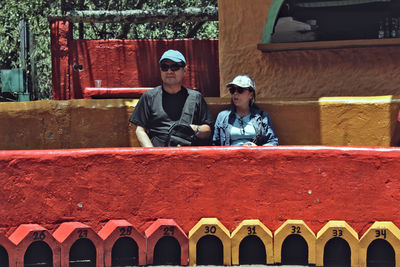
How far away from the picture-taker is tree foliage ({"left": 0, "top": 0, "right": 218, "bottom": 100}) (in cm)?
1307

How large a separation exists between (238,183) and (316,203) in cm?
53

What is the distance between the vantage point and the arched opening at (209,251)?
13.3ft

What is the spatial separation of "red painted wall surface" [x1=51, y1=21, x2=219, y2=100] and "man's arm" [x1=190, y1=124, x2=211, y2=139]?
2.62 m

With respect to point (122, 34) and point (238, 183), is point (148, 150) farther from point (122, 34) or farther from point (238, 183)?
point (122, 34)

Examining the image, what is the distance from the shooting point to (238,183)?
4.11 metres

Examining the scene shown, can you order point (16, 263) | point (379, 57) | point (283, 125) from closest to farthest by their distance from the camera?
point (16, 263), point (283, 125), point (379, 57)

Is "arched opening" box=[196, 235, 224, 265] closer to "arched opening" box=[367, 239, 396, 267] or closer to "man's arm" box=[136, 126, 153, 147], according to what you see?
"arched opening" box=[367, 239, 396, 267]

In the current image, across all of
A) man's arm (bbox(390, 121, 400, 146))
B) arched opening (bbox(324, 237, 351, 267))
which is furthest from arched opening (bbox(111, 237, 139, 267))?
man's arm (bbox(390, 121, 400, 146))

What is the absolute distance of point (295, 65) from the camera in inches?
262

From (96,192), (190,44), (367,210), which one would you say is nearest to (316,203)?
(367,210)

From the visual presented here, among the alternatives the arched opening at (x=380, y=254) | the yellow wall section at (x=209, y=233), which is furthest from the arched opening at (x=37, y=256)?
the arched opening at (x=380, y=254)

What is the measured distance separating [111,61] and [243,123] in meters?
3.20

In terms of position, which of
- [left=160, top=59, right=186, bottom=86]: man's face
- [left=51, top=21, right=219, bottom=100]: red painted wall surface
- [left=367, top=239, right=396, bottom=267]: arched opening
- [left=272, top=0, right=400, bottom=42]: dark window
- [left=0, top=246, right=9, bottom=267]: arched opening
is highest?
[left=272, top=0, right=400, bottom=42]: dark window

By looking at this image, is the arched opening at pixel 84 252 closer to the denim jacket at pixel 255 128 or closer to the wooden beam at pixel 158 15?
the denim jacket at pixel 255 128
